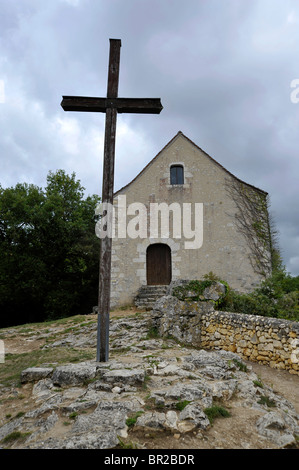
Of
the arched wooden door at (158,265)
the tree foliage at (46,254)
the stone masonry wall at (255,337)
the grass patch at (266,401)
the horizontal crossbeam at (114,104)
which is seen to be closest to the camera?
the grass patch at (266,401)

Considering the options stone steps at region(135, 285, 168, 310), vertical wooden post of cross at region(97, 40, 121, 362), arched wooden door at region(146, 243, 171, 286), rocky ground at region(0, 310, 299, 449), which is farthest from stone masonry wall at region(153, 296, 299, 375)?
arched wooden door at region(146, 243, 171, 286)

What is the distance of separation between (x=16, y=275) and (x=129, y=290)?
7.97 meters

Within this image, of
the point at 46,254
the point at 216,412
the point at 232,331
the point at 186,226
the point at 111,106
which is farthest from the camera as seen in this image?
the point at 46,254

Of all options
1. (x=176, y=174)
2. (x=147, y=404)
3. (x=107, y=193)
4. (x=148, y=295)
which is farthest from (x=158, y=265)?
(x=147, y=404)

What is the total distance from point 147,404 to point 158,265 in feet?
32.8

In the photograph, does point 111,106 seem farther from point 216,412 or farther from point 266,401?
point 266,401

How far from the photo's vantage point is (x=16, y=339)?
9.43 meters

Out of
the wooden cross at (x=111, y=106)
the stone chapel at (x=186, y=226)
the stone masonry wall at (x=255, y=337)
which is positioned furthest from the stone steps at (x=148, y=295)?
the wooden cross at (x=111, y=106)

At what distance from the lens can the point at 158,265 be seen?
13180mm

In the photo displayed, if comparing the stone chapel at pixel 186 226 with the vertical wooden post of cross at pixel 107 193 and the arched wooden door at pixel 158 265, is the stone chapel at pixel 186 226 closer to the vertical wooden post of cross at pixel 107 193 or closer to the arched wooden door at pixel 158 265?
the arched wooden door at pixel 158 265

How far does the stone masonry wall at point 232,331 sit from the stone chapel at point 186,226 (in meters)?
5.22

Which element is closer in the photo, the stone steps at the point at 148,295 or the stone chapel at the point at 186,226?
the stone steps at the point at 148,295

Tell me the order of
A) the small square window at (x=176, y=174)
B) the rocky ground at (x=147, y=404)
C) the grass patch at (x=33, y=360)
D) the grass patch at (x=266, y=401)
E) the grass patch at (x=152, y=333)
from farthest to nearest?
the small square window at (x=176, y=174), the grass patch at (x=152, y=333), the grass patch at (x=33, y=360), the grass patch at (x=266, y=401), the rocky ground at (x=147, y=404)

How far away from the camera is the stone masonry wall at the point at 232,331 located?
587cm
